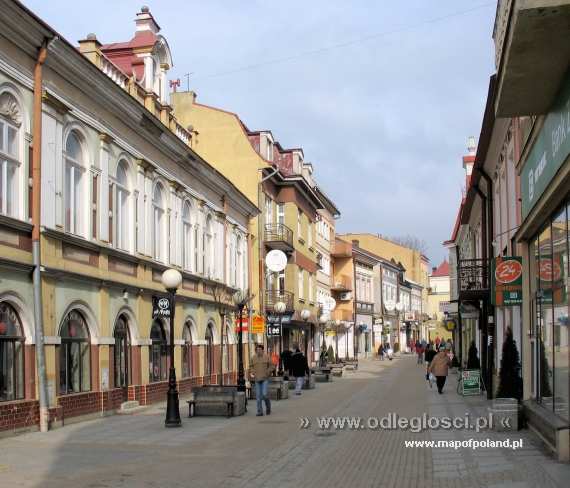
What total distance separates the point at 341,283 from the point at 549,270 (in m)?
52.8

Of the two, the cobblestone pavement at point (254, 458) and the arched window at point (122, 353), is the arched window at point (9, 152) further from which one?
the arched window at point (122, 353)

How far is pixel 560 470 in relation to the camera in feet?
34.4

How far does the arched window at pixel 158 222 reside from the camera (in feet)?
82.3

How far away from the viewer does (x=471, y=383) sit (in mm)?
25359

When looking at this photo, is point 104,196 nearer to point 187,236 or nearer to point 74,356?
point 74,356

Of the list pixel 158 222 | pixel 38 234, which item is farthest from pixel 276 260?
pixel 38 234

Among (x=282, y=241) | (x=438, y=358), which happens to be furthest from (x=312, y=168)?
(x=438, y=358)

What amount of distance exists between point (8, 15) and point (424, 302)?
104578 millimetres

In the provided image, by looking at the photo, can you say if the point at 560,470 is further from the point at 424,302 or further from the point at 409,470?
the point at 424,302

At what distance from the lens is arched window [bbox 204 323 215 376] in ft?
100

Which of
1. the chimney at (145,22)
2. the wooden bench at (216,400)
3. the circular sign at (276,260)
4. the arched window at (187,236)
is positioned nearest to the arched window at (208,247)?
the arched window at (187,236)

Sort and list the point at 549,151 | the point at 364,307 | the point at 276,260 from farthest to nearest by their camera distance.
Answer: the point at 364,307 → the point at 276,260 → the point at 549,151

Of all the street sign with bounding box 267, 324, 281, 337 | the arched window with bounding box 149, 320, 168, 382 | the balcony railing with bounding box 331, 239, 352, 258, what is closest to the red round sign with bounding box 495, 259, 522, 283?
the arched window with bounding box 149, 320, 168, 382

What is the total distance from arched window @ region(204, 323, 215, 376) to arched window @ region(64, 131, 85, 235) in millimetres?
11965
